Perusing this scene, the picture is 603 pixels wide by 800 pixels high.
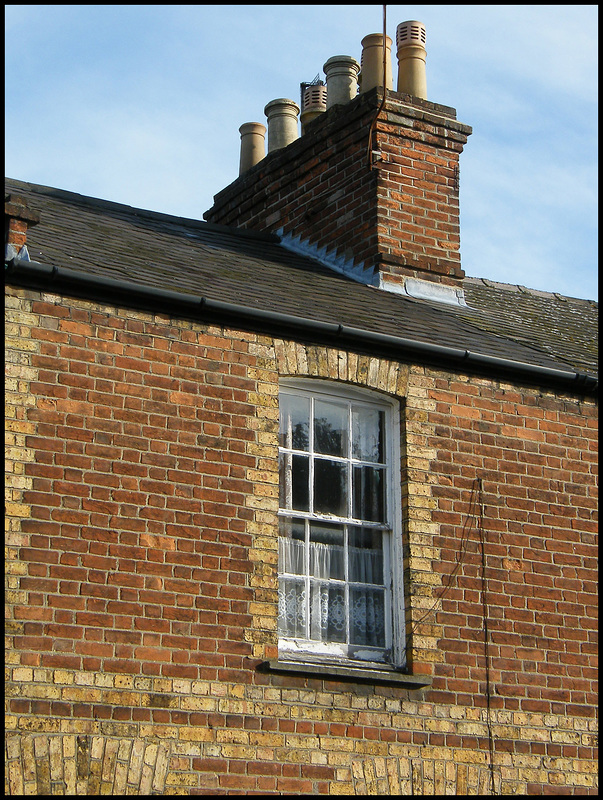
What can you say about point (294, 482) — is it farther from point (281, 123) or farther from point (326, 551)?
point (281, 123)

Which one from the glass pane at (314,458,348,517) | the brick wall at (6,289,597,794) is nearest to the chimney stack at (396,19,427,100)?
the brick wall at (6,289,597,794)

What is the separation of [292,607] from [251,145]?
24.7 ft

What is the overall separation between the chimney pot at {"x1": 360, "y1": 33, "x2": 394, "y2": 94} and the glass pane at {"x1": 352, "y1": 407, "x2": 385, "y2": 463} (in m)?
4.62

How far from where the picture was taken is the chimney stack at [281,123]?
49.3 feet

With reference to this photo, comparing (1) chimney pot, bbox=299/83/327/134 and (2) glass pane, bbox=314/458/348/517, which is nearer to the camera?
(2) glass pane, bbox=314/458/348/517

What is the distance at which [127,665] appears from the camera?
28.2ft

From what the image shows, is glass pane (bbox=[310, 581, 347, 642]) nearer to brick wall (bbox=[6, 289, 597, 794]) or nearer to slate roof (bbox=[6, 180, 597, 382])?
brick wall (bbox=[6, 289, 597, 794])

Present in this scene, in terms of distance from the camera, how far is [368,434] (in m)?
10.4

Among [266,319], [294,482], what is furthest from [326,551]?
[266,319]

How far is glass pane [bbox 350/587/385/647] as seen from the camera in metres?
9.91

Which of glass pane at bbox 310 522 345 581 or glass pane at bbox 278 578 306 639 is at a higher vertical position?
glass pane at bbox 310 522 345 581

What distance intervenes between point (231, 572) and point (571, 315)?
22.3 ft

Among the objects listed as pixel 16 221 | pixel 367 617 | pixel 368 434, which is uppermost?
pixel 16 221

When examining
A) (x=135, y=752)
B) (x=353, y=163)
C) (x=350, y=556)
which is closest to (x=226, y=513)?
(x=350, y=556)
